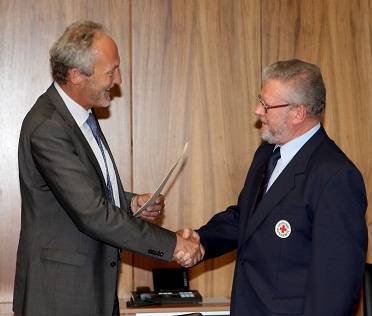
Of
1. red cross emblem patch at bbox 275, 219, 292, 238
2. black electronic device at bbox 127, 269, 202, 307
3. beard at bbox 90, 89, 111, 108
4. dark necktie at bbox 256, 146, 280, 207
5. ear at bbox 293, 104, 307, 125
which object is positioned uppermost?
beard at bbox 90, 89, 111, 108

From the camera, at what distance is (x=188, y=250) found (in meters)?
3.12

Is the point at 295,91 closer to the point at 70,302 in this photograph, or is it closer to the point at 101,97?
the point at 101,97

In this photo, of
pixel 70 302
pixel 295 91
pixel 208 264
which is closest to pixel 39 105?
pixel 70 302

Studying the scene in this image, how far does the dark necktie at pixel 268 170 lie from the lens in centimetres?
294

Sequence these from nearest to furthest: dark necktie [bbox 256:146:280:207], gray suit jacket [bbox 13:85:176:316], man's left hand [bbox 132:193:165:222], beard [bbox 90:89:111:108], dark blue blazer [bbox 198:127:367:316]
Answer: dark blue blazer [bbox 198:127:367:316]
gray suit jacket [bbox 13:85:176:316]
dark necktie [bbox 256:146:280:207]
beard [bbox 90:89:111:108]
man's left hand [bbox 132:193:165:222]

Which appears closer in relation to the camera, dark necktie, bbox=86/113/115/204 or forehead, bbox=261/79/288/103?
forehead, bbox=261/79/288/103

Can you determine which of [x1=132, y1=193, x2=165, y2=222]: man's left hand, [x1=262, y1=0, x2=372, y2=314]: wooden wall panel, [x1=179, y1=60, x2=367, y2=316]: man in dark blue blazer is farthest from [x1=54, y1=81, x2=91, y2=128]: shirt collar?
[x1=262, y1=0, x2=372, y2=314]: wooden wall panel

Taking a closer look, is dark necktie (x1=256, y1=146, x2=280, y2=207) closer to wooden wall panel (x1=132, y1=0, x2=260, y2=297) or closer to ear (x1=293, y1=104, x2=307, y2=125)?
ear (x1=293, y1=104, x2=307, y2=125)

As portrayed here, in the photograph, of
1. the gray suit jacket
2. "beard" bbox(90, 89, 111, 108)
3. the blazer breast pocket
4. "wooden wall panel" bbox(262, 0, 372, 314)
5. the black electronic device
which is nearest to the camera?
the blazer breast pocket

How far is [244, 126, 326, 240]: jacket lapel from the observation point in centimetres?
277

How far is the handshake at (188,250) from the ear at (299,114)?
2.47 feet

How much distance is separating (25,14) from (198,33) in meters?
1.04

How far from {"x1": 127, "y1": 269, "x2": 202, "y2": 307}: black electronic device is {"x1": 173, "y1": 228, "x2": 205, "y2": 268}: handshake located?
82cm

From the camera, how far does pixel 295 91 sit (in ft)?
9.44
